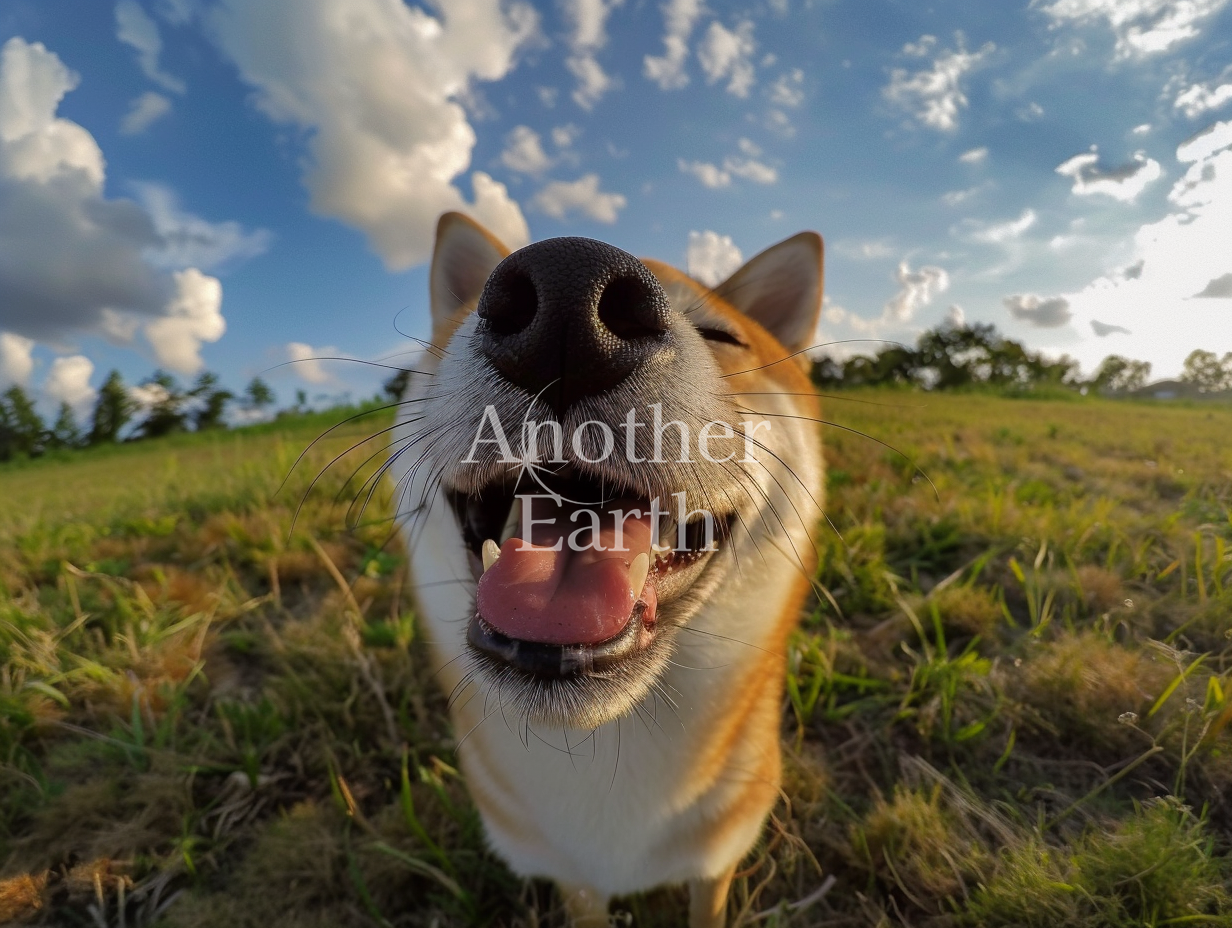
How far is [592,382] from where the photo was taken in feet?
3.66

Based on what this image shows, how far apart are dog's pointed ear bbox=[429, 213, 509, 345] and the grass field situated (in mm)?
1529

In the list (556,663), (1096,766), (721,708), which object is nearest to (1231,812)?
(1096,766)

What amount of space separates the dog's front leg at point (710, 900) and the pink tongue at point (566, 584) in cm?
108

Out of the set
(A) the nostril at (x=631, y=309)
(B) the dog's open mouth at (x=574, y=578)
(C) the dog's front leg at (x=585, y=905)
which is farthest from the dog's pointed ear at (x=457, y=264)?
(C) the dog's front leg at (x=585, y=905)

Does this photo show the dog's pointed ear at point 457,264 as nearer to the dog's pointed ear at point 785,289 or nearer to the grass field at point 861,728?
the dog's pointed ear at point 785,289

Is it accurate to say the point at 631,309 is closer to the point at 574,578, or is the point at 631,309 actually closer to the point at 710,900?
the point at 574,578

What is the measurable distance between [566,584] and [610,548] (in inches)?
5.5

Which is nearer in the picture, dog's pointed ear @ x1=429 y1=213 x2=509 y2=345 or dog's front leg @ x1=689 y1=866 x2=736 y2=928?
dog's front leg @ x1=689 y1=866 x2=736 y2=928

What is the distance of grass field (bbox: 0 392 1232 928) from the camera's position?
135 cm

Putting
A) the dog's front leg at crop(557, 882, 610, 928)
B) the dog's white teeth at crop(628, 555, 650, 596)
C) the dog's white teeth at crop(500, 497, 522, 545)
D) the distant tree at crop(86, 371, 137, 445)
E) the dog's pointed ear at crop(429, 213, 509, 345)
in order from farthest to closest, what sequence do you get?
the distant tree at crop(86, 371, 137, 445), the dog's pointed ear at crop(429, 213, 509, 345), the dog's front leg at crop(557, 882, 610, 928), the dog's white teeth at crop(500, 497, 522, 545), the dog's white teeth at crop(628, 555, 650, 596)

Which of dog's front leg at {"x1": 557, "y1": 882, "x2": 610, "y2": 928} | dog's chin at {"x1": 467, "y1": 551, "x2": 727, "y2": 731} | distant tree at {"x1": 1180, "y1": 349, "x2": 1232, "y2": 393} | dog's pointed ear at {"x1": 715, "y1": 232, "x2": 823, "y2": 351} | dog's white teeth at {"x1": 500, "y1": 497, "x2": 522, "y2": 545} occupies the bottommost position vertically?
dog's front leg at {"x1": 557, "y1": 882, "x2": 610, "y2": 928}

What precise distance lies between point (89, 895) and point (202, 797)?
372mm

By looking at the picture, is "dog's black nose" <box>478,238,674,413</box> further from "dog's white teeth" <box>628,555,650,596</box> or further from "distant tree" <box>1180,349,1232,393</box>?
"distant tree" <box>1180,349,1232,393</box>

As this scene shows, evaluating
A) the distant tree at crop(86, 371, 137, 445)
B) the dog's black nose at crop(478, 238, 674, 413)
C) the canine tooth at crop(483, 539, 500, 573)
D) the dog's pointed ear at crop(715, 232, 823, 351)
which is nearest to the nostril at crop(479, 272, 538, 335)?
the dog's black nose at crop(478, 238, 674, 413)
